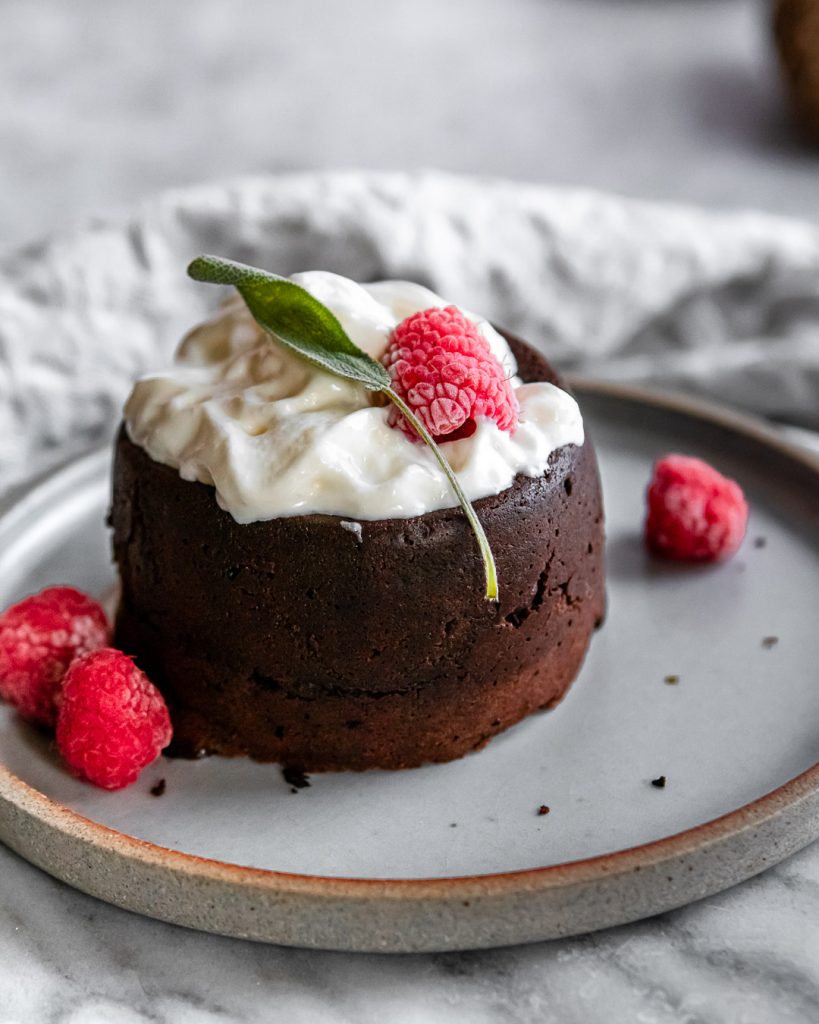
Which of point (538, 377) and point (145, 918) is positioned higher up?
point (538, 377)

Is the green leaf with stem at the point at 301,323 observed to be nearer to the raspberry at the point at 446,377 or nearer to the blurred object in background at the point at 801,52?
the raspberry at the point at 446,377

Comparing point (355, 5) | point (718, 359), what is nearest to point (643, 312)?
point (718, 359)

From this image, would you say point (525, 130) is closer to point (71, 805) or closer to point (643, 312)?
point (643, 312)

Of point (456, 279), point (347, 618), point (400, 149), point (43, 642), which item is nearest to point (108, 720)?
point (43, 642)

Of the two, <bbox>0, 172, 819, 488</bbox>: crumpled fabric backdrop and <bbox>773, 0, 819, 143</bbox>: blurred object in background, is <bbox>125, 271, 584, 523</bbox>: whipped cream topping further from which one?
<bbox>773, 0, 819, 143</bbox>: blurred object in background

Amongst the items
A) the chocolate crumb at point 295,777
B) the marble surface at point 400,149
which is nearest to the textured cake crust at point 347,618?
the chocolate crumb at point 295,777
